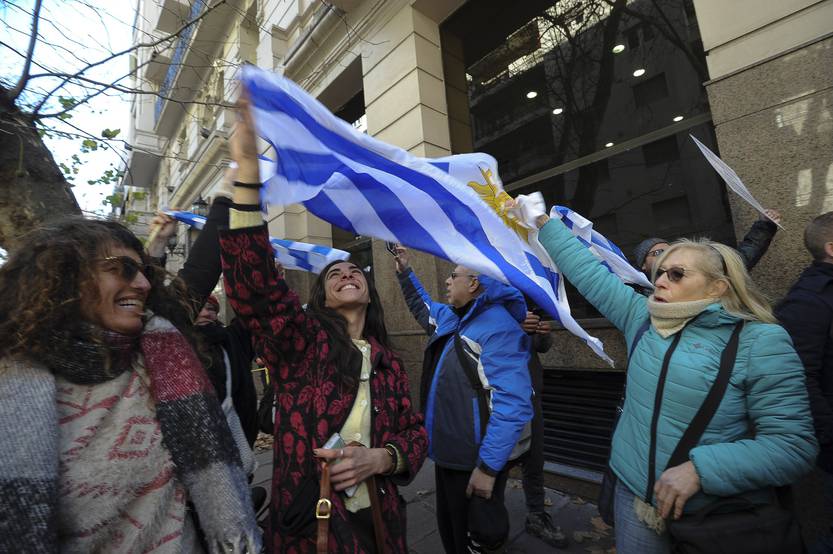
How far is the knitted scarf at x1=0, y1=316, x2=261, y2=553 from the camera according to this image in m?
1.04

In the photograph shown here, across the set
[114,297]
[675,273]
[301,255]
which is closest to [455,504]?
[675,273]

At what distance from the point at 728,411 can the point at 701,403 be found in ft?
0.32

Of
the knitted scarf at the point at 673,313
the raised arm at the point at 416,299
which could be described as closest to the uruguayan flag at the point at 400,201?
the knitted scarf at the point at 673,313

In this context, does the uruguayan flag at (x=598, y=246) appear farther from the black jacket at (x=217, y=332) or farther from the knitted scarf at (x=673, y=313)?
the black jacket at (x=217, y=332)

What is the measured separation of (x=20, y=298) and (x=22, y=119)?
5.76 feet

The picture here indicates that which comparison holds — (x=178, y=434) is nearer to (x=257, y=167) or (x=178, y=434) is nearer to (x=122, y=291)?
(x=122, y=291)

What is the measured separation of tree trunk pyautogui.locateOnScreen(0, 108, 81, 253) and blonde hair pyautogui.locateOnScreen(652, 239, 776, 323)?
3.30 metres

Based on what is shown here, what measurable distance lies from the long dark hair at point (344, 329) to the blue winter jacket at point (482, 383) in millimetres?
624

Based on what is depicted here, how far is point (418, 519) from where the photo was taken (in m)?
3.75

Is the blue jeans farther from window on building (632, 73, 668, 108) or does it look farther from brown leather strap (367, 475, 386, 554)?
window on building (632, 73, 668, 108)

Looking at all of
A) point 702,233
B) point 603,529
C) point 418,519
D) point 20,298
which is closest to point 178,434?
point 20,298

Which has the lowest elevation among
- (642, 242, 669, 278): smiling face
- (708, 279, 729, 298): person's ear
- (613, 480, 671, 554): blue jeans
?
(613, 480, 671, 554): blue jeans

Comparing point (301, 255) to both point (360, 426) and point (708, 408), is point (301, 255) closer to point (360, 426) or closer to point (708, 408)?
point (360, 426)

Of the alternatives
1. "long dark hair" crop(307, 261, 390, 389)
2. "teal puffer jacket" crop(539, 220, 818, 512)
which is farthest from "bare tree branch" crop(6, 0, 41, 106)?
"teal puffer jacket" crop(539, 220, 818, 512)
